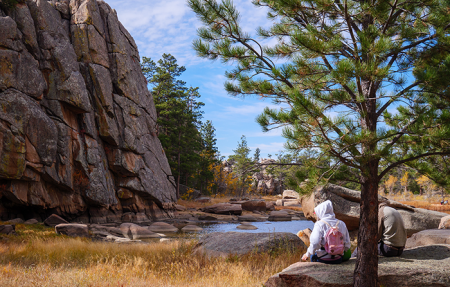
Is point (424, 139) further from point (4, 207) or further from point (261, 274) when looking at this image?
point (4, 207)

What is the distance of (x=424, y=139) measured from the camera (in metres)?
4.93

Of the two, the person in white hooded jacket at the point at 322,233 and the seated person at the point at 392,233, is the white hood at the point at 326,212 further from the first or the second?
the seated person at the point at 392,233

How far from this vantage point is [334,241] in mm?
6160

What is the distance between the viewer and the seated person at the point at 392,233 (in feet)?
22.6

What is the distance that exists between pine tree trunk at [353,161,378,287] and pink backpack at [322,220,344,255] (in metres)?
0.58

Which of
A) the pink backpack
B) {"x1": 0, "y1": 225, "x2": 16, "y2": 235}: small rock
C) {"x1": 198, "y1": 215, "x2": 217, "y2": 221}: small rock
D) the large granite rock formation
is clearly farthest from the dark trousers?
{"x1": 198, "y1": 215, "x2": 217, "y2": 221}: small rock

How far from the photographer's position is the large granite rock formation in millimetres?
13289

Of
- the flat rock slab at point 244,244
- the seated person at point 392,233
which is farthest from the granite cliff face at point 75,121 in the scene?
the seated person at point 392,233

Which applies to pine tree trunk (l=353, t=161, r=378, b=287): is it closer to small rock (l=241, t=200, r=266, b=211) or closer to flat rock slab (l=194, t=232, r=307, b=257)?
flat rock slab (l=194, t=232, r=307, b=257)

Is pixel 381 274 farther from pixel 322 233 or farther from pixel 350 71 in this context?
pixel 350 71

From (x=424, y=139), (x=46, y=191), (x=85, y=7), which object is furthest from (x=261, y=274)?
(x=85, y=7)

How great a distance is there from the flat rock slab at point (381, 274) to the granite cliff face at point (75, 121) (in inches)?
664

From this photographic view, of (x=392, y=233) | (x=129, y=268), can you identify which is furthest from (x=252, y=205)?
(x=129, y=268)

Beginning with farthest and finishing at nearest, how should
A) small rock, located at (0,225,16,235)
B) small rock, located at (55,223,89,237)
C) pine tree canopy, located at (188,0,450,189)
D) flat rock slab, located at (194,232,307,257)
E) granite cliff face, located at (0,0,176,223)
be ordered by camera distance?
granite cliff face, located at (0,0,176,223)
small rock, located at (55,223,89,237)
small rock, located at (0,225,16,235)
flat rock slab, located at (194,232,307,257)
pine tree canopy, located at (188,0,450,189)
